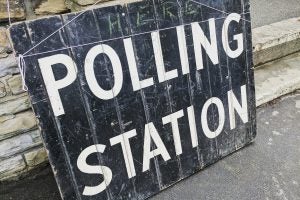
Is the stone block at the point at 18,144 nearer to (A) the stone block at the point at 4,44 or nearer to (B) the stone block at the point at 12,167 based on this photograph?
(B) the stone block at the point at 12,167

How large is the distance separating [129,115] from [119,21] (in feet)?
1.25

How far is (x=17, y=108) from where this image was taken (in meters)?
1.55

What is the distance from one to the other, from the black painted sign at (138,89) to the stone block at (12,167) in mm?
436

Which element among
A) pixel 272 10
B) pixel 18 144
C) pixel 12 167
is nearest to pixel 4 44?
pixel 18 144

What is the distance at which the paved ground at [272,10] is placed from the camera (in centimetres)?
267

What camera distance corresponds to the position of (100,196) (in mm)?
1400

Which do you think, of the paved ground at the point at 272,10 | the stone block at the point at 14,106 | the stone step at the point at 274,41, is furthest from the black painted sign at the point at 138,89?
the paved ground at the point at 272,10

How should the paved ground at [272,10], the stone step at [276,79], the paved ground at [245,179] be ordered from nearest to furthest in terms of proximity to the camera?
the paved ground at [245,179]
the stone step at [276,79]
the paved ground at [272,10]

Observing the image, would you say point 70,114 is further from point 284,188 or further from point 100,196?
point 284,188

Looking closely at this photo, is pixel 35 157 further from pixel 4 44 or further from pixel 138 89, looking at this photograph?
pixel 138 89

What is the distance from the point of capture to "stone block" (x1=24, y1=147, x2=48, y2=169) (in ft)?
5.40

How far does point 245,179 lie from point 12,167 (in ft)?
3.66

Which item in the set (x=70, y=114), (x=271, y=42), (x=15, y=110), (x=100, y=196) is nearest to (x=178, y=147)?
(x=100, y=196)

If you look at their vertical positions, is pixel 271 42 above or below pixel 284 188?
above
